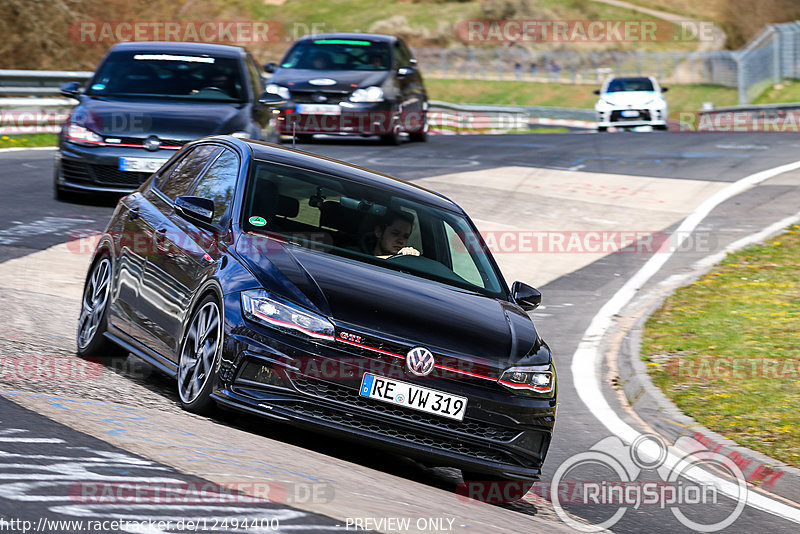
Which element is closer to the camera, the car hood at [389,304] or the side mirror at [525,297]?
the car hood at [389,304]

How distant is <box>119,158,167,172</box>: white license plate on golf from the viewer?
1362cm

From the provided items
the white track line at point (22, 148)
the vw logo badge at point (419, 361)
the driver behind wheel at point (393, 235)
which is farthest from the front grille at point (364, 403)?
the white track line at point (22, 148)

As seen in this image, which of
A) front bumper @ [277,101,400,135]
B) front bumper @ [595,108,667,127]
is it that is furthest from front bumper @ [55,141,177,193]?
front bumper @ [595,108,667,127]

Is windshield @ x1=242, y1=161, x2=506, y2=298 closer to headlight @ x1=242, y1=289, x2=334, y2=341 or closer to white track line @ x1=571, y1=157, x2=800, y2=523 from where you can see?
headlight @ x1=242, y1=289, x2=334, y2=341

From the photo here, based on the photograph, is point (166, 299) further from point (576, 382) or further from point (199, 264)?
point (576, 382)

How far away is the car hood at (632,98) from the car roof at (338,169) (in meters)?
27.9

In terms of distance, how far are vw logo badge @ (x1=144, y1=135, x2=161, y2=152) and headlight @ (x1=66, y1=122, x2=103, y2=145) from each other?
21.7 inches

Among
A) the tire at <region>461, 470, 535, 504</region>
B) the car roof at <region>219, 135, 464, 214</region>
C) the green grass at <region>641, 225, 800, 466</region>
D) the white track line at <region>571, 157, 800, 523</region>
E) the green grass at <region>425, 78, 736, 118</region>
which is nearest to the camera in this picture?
the tire at <region>461, 470, 535, 504</region>

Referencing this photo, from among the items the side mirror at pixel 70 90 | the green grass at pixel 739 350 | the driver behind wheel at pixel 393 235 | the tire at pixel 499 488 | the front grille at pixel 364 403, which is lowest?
the green grass at pixel 739 350

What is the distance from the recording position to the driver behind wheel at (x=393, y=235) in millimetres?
7309

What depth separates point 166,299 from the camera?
7227 millimetres

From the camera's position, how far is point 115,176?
Result: 45.6 feet

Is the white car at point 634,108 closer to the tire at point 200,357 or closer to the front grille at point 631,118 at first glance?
the front grille at point 631,118

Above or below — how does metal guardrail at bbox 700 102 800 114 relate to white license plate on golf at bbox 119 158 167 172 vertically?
below
